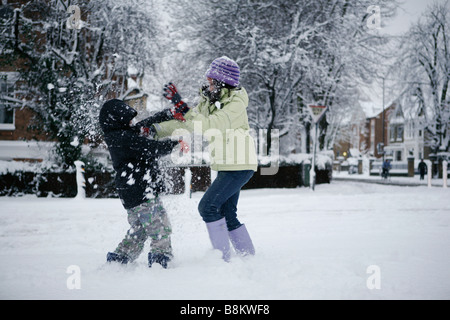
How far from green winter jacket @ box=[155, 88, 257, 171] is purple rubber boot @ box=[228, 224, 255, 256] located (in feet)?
2.02

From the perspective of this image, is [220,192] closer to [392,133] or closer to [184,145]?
[184,145]

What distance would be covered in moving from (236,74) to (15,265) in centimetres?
260

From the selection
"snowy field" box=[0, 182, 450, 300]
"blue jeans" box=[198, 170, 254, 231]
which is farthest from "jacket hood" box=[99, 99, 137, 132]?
"snowy field" box=[0, 182, 450, 300]

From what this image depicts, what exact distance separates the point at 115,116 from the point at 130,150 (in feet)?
1.02

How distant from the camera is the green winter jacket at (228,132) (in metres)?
3.16

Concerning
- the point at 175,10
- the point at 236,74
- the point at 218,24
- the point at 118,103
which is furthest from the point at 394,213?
the point at 175,10

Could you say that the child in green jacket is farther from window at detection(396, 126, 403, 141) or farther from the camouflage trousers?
window at detection(396, 126, 403, 141)

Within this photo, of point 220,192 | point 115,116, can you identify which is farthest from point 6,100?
point 220,192

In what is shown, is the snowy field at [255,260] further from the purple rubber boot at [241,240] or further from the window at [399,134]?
the window at [399,134]

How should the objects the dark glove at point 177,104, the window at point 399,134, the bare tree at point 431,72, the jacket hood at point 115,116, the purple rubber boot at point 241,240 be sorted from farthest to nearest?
the window at point 399,134 < the bare tree at point 431,72 < the purple rubber boot at point 241,240 < the jacket hood at point 115,116 < the dark glove at point 177,104

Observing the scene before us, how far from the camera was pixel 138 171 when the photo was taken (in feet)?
10.8

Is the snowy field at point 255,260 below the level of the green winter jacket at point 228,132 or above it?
below

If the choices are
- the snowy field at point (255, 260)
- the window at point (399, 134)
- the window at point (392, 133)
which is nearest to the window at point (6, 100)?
the snowy field at point (255, 260)

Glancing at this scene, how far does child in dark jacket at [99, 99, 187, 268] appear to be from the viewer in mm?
3229
